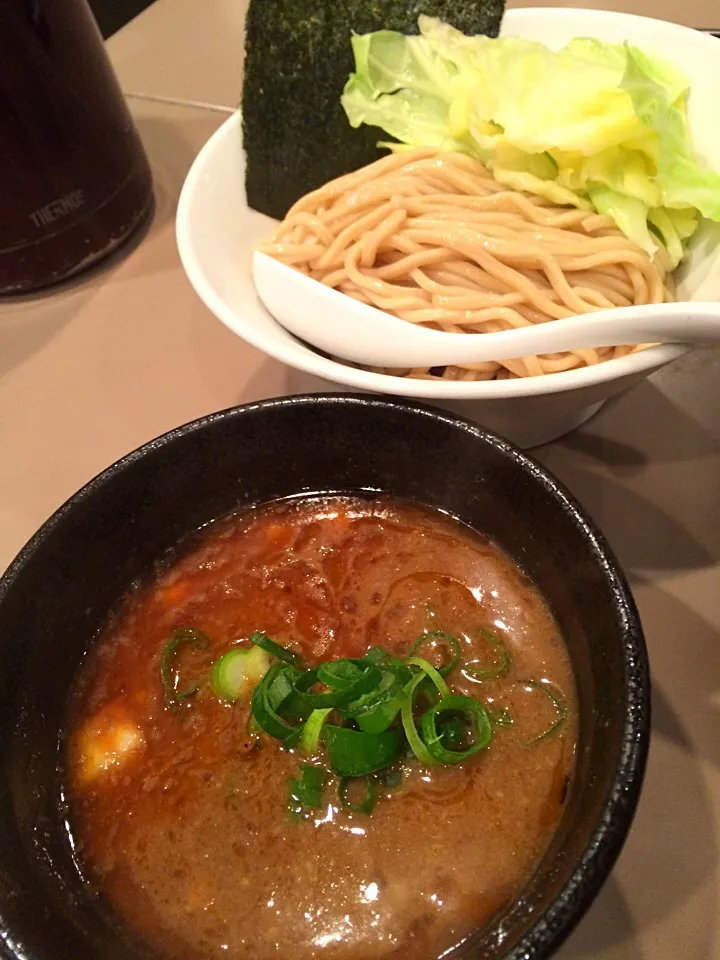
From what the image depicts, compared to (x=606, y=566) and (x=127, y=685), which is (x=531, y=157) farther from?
(x=127, y=685)

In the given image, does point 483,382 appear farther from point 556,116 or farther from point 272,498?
point 556,116

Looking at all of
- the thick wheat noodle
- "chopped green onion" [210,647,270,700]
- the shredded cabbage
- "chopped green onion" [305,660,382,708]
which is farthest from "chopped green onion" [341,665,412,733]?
the shredded cabbage

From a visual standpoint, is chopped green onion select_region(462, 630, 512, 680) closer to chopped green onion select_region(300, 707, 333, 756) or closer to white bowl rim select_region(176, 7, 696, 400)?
chopped green onion select_region(300, 707, 333, 756)

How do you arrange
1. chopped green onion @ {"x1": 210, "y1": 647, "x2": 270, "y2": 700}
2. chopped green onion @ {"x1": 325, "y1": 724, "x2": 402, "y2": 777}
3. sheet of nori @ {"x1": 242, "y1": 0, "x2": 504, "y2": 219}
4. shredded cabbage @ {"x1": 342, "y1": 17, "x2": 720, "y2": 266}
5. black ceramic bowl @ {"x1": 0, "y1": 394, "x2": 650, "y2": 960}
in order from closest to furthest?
black ceramic bowl @ {"x1": 0, "y1": 394, "x2": 650, "y2": 960}, chopped green onion @ {"x1": 325, "y1": 724, "x2": 402, "y2": 777}, chopped green onion @ {"x1": 210, "y1": 647, "x2": 270, "y2": 700}, shredded cabbage @ {"x1": 342, "y1": 17, "x2": 720, "y2": 266}, sheet of nori @ {"x1": 242, "y1": 0, "x2": 504, "y2": 219}

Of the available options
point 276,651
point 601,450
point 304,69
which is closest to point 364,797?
point 276,651

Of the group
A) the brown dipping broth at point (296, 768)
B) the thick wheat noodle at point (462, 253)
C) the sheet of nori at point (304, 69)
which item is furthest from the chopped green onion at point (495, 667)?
the sheet of nori at point (304, 69)

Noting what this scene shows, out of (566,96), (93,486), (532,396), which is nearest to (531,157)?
(566,96)
